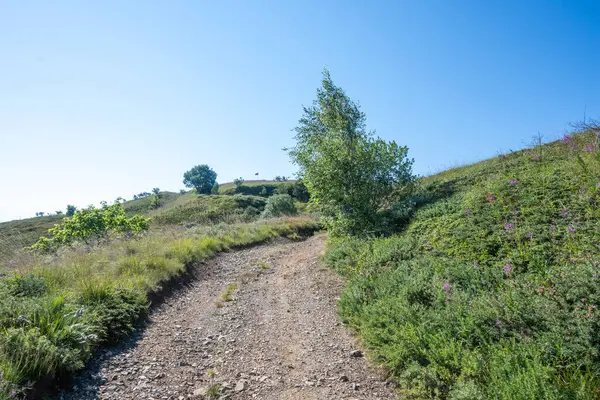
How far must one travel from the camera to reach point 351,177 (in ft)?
46.1

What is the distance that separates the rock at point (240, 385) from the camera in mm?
4773

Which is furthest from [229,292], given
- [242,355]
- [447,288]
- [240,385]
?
[447,288]

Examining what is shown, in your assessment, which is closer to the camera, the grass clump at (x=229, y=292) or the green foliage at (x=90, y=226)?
the grass clump at (x=229, y=292)

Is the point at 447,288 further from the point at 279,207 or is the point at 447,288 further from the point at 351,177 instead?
the point at 279,207

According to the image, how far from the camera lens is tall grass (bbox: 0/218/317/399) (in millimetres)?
4191

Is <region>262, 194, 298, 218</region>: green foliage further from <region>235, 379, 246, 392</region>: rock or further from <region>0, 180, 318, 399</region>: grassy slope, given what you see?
<region>235, 379, 246, 392</region>: rock

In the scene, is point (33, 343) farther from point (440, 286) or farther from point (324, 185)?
point (324, 185)

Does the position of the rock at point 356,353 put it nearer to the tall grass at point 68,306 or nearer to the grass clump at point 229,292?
the tall grass at point 68,306

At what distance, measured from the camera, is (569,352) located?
143 inches

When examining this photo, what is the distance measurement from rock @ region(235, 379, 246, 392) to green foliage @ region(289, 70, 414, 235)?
27.8ft

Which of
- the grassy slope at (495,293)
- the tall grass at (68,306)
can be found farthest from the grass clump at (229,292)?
the grassy slope at (495,293)

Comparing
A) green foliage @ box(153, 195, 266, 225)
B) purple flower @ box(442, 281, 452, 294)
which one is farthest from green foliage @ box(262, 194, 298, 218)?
purple flower @ box(442, 281, 452, 294)

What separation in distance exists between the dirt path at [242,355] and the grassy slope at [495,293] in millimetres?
622

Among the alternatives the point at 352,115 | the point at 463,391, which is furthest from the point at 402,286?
the point at 352,115
